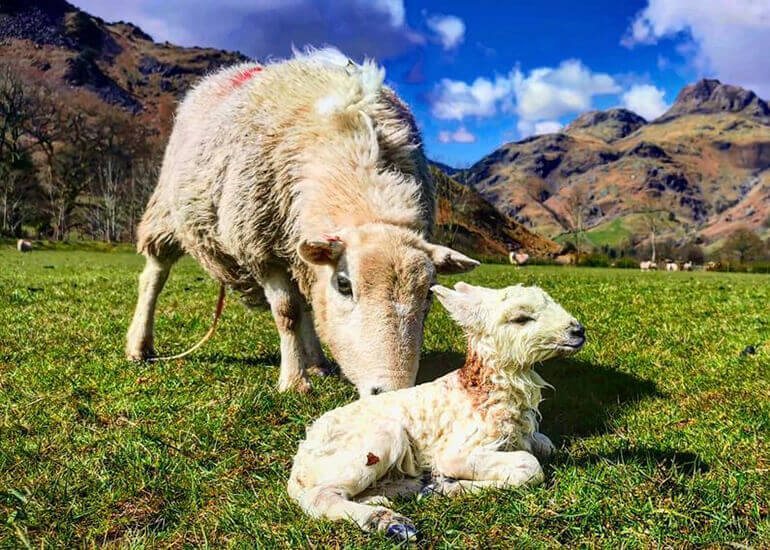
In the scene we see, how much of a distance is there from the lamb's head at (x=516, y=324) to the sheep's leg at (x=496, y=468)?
0.55 m

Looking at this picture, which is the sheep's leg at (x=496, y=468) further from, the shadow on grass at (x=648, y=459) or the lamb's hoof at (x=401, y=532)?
the lamb's hoof at (x=401, y=532)

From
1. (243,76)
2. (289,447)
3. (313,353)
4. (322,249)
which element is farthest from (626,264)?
(289,447)

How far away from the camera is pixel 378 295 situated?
186 inches

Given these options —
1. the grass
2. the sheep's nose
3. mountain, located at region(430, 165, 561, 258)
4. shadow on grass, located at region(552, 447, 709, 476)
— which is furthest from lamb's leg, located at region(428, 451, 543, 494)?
mountain, located at region(430, 165, 561, 258)

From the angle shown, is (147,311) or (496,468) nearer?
(496,468)

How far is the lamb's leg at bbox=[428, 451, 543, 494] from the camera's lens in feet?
11.5

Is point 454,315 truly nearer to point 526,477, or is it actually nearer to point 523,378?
point 523,378

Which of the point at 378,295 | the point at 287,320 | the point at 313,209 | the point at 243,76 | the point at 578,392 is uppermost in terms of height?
the point at 243,76

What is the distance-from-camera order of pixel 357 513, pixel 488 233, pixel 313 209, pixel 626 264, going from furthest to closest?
pixel 488 233 < pixel 626 264 < pixel 313 209 < pixel 357 513

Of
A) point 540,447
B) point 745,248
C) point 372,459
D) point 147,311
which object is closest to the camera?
point 372,459

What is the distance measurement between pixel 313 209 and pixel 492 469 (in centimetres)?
316

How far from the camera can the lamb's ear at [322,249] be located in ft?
16.8

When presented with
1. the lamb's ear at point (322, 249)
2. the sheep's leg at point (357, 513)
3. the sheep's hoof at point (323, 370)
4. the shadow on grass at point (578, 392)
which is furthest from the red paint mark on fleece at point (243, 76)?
the sheep's leg at point (357, 513)

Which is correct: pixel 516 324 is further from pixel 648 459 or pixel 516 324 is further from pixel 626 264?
pixel 626 264
